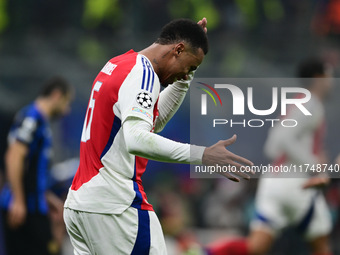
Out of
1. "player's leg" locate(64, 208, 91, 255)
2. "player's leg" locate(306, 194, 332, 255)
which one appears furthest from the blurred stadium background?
"player's leg" locate(64, 208, 91, 255)

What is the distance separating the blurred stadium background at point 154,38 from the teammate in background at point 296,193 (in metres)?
2.78

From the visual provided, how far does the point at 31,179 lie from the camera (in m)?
7.27

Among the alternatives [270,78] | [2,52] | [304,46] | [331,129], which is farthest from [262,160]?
[2,52]

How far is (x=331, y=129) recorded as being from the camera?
9.82 meters

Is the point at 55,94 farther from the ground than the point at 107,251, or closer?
farther from the ground

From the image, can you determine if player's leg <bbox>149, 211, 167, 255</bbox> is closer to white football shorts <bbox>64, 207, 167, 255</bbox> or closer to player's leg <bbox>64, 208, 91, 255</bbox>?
white football shorts <bbox>64, 207, 167, 255</bbox>

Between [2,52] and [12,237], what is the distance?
20.4 ft

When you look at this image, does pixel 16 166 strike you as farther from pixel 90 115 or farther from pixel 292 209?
pixel 90 115

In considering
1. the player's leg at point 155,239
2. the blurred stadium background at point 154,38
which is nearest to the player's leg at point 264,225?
the blurred stadium background at point 154,38

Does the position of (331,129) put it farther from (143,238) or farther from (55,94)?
(143,238)

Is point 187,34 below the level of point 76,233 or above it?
above

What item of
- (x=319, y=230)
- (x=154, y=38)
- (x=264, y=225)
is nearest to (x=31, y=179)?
(x=264, y=225)

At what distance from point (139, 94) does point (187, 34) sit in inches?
22.8

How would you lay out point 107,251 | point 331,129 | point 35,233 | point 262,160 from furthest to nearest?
point 331,129 < point 262,160 < point 35,233 < point 107,251
